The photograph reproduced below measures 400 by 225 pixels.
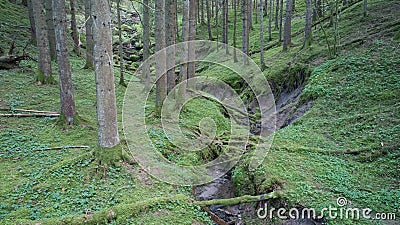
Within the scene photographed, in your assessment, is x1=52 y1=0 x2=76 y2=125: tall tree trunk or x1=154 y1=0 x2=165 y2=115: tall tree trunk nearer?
x1=52 y1=0 x2=76 y2=125: tall tree trunk

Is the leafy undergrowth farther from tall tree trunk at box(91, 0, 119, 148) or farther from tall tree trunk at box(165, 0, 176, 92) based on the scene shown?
tall tree trunk at box(165, 0, 176, 92)

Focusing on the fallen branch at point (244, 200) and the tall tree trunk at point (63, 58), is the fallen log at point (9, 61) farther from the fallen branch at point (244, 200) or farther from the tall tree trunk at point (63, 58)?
the fallen branch at point (244, 200)

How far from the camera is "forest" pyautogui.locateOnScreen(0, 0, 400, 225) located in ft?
17.4

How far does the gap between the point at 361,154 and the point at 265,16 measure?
34864mm

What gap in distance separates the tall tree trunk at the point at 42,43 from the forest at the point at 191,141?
4 centimetres

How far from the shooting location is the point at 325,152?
7684 millimetres

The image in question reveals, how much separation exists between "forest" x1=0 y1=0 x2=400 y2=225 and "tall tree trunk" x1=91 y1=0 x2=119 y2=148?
2cm

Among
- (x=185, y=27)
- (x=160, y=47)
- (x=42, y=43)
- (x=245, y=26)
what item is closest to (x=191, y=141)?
(x=160, y=47)

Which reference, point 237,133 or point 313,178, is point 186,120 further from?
point 313,178

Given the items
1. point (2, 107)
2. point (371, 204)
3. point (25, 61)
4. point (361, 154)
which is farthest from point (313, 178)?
point (25, 61)

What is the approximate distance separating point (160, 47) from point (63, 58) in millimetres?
3128

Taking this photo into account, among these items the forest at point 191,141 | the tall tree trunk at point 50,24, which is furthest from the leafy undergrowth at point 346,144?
the tall tree trunk at point 50,24

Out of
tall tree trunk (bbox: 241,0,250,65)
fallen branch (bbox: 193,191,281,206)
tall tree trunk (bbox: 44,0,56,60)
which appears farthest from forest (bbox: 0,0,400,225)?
tall tree trunk (bbox: 241,0,250,65)

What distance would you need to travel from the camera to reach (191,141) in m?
9.09
